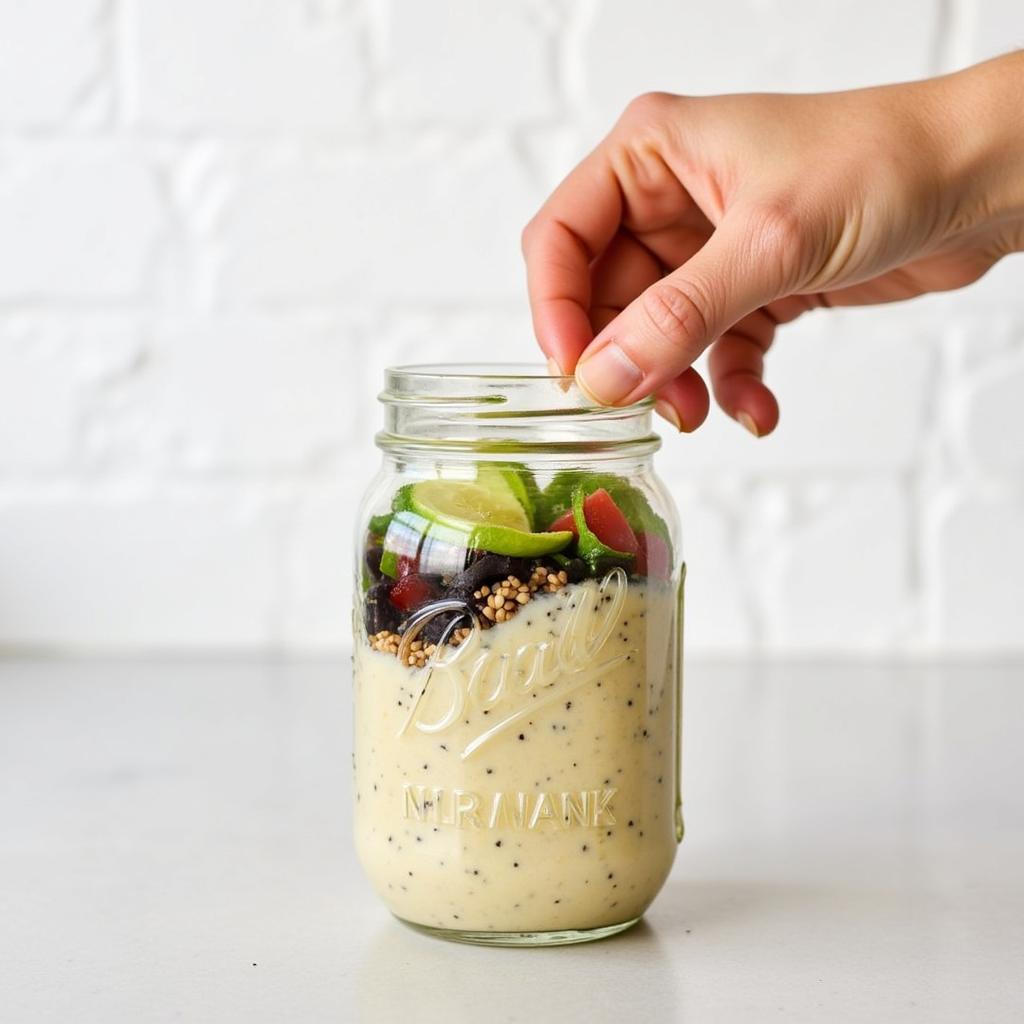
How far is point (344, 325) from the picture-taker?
1.58 meters

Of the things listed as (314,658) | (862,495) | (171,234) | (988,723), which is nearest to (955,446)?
(862,495)

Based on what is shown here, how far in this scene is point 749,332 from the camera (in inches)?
45.3

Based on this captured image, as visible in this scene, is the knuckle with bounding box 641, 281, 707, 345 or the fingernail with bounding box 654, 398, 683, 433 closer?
the knuckle with bounding box 641, 281, 707, 345

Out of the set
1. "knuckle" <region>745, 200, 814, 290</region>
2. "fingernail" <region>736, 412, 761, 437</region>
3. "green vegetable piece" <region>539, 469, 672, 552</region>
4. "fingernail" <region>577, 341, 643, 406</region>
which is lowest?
"green vegetable piece" <region>539, 469, 672, 552</region>

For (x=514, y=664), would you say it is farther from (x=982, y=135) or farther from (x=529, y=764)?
(x=982, y=135)

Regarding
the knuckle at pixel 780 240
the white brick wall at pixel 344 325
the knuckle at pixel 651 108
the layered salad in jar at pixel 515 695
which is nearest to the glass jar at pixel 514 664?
the layered salad in jar at pixel 515 695

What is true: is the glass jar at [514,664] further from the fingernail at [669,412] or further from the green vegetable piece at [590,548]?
the fingernail at [669,412]

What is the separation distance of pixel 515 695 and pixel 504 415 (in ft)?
0.49

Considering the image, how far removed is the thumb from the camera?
81cm

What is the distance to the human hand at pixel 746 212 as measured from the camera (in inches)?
32.6

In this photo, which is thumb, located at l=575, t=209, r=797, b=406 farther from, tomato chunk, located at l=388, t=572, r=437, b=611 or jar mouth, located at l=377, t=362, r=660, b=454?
tomato chunk, located at l=388, t=572, r=437, b=611

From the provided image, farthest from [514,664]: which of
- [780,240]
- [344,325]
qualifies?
[344,325]

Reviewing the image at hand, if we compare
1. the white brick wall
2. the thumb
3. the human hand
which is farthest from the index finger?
the white brick wall

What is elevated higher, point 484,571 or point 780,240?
point 780,240
